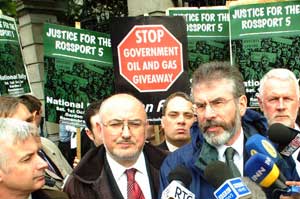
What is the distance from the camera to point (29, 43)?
995 centimetres

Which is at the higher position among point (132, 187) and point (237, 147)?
point (237, 147)

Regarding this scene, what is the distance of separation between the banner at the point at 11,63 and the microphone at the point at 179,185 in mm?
3079

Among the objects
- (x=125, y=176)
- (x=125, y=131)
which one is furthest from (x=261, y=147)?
(x=125, y=176)

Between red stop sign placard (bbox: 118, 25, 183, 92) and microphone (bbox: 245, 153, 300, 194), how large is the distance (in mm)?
2924

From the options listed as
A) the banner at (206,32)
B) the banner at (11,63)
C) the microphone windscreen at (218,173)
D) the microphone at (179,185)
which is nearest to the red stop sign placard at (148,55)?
the banner at (206,32)

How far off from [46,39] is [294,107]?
9.46ft

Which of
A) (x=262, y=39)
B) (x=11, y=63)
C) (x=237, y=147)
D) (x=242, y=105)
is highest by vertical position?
(x=262, y=39)

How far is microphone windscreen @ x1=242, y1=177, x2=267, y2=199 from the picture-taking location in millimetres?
1826

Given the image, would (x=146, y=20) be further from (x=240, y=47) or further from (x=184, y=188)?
(x=184, y=188)

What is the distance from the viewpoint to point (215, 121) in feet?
8.05

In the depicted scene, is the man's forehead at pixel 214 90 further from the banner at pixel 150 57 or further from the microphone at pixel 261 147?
the banner at pixel 150 57

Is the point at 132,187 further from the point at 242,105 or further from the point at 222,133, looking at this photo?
the point at 242,105

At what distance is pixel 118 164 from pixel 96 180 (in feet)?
0.52

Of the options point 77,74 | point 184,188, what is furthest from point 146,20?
point 184,188
